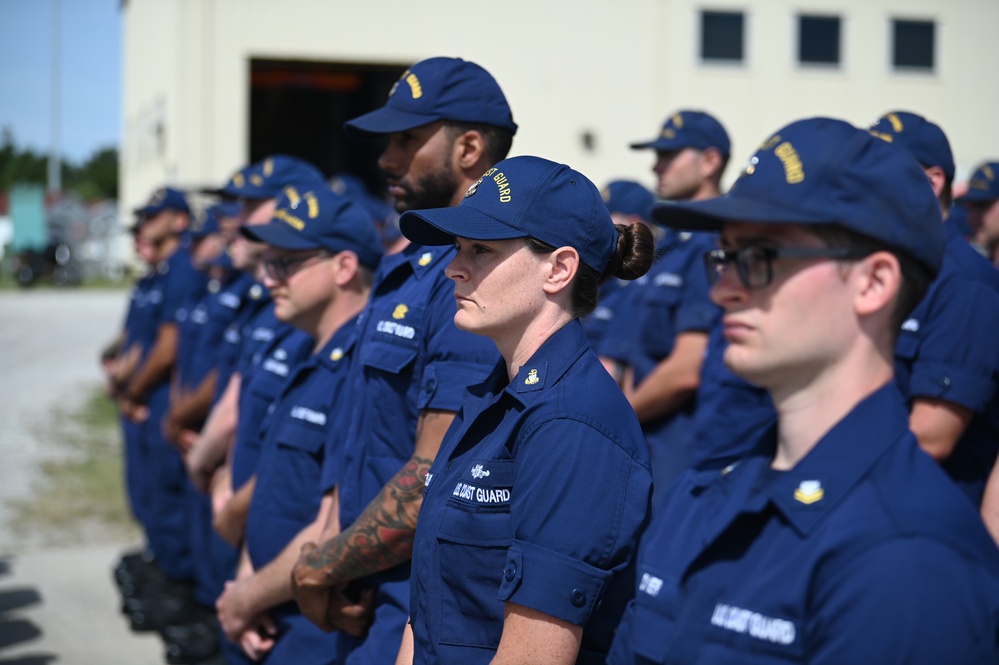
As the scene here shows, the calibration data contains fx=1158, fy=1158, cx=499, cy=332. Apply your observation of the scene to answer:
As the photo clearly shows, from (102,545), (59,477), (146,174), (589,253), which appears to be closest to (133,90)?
(146,174)

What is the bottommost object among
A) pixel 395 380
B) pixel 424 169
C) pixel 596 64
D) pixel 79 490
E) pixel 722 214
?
pixel 79 490

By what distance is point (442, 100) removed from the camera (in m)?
3.36

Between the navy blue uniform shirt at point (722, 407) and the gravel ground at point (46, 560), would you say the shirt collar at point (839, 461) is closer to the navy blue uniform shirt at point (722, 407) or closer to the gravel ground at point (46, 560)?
the navy blue uniform shirt at point (722, 407)

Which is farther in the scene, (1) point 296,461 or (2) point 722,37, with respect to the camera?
(2) point 722,37

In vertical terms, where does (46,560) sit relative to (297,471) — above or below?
below

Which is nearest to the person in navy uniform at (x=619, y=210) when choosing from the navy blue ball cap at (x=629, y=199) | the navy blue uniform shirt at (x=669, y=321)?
the navy blue ball cap at (x=629, y=199)

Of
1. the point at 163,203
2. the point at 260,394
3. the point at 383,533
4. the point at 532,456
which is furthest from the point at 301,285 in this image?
the point at 163,203

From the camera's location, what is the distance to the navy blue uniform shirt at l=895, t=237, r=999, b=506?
11.2 ft

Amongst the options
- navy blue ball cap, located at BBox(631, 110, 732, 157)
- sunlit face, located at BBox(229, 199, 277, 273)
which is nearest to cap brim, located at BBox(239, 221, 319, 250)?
sunlit face, located at BBox(229, 199, 277, 273)

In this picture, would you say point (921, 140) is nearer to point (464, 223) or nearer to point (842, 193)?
point (464, 223)

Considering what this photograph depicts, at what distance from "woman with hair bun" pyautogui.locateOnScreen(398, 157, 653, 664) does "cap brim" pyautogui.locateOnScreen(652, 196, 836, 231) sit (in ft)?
1.57

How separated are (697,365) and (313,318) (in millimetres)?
1686

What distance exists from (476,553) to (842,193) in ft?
3.43

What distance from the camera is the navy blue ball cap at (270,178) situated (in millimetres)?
5867
